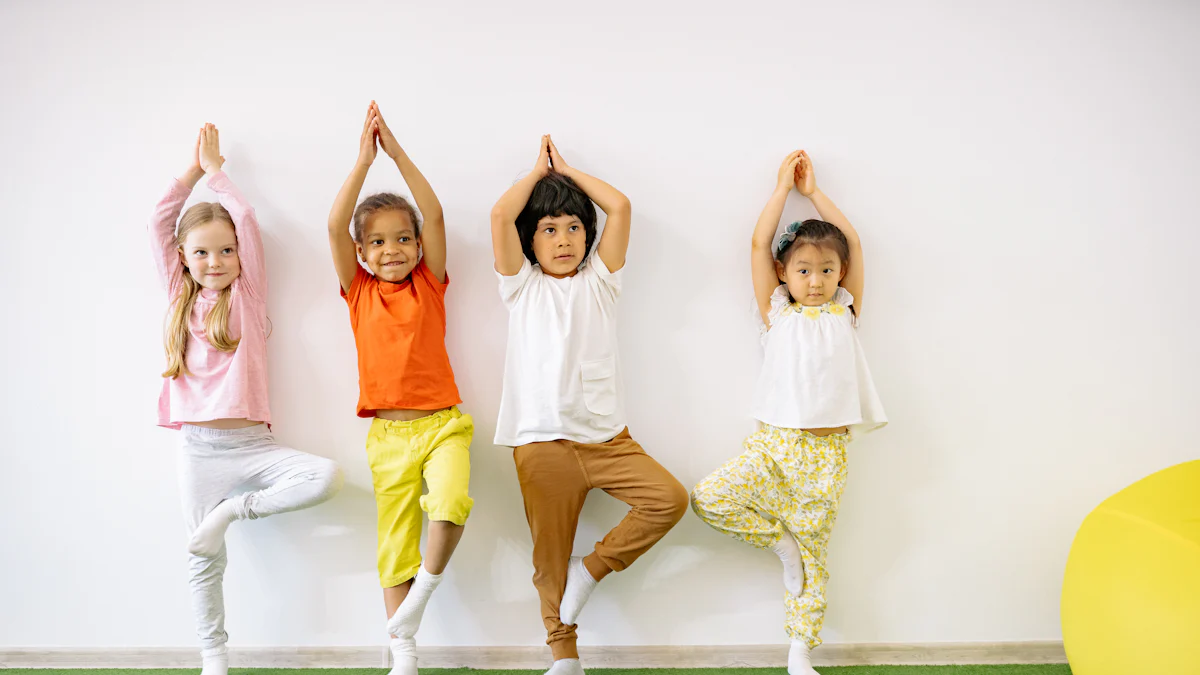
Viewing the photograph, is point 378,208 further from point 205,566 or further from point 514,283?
point 205,566

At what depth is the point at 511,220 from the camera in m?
Answer: 2.04

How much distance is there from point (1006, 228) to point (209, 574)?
2.73 meters

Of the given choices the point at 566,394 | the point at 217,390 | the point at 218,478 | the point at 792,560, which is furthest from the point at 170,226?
the point at 792,560

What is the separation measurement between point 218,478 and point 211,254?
0.68m

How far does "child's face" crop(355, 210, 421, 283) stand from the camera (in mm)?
2078

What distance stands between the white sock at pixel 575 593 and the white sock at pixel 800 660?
25.8 inches

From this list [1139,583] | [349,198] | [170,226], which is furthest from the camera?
[170,226]

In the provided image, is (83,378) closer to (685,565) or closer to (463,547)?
(463,547)

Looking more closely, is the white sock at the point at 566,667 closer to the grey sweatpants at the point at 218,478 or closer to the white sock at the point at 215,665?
the grey sweatpants at the point at 218,478

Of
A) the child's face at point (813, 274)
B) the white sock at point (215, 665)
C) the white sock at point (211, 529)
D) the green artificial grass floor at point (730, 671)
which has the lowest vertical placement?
→ the green artificial grass floor at point (730, 671)

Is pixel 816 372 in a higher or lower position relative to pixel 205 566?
higher

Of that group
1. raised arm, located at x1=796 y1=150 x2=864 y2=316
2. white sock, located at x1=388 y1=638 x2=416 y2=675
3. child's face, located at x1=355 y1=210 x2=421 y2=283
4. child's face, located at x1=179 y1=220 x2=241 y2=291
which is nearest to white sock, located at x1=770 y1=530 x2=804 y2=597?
raised arm, located at x1=796 y1=150 x2=864 y2=316

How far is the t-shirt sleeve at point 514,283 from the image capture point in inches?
82.0

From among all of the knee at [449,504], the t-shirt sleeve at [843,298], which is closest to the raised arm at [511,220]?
the knee at [449,504]
